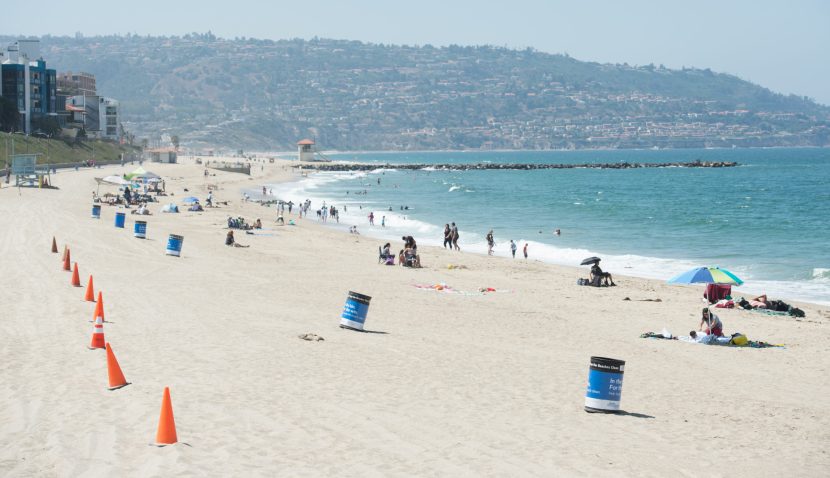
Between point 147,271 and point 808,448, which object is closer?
point 808,448

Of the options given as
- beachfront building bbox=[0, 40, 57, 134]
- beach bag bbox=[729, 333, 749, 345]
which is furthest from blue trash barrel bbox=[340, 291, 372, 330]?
beachfront building bbox=[0, 40, 57, 134]

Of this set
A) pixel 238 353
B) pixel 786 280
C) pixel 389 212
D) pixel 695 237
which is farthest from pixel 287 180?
pixel 238 353

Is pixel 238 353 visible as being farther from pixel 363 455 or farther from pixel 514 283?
pixel 514 283

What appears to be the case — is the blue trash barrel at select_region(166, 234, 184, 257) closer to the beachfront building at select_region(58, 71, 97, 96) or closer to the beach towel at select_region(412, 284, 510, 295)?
the beach towel at select_region(412, 284, 510, 295)

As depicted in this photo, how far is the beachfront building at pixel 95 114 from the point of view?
11418cm

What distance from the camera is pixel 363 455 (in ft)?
27.3

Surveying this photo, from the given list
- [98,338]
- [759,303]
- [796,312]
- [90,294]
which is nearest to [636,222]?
[759,303]

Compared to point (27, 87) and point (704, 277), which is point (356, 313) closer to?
point (704, 277)

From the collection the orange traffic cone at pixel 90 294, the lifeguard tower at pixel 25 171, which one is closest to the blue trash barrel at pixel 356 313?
the orange traffic cone at pixel 90 294

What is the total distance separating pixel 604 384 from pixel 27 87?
321 ft

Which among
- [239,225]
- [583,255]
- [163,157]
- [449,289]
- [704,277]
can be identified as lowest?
[583,255]

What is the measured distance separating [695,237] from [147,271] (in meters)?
29.2

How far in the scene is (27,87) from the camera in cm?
9638

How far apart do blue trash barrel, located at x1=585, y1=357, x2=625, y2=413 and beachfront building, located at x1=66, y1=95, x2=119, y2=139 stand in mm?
109953
